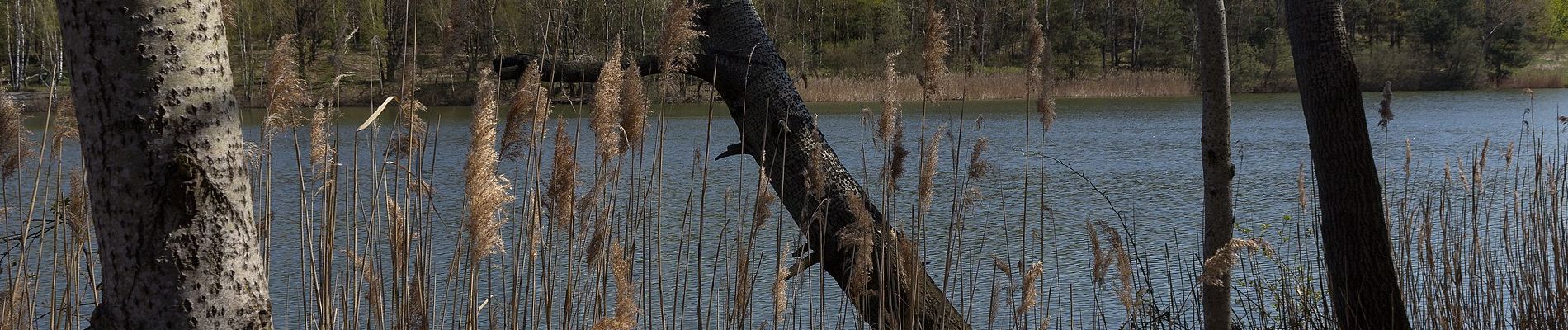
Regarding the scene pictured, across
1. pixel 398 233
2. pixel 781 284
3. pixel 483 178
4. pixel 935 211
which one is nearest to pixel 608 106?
pixel 483 178

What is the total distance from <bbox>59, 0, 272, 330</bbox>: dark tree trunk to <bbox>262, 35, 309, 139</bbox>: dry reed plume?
660mm

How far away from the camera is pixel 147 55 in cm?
126

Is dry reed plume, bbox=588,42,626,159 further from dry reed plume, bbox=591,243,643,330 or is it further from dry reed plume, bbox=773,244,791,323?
dry reed plume, bbox=773,244,791,323

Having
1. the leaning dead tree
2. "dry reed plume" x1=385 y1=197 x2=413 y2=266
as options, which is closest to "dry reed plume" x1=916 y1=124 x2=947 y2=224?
the leaning dead tree

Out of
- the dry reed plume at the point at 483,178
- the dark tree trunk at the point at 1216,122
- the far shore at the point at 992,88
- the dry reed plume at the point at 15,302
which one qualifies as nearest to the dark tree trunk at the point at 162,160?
the dry reed plume at the point at 483,178

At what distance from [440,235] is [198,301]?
20.0 ft

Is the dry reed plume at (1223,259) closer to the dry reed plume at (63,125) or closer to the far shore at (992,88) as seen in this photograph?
the dry reed plume at (63,125)

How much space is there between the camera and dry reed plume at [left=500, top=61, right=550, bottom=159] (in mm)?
2096

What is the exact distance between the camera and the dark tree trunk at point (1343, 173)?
3.04 m

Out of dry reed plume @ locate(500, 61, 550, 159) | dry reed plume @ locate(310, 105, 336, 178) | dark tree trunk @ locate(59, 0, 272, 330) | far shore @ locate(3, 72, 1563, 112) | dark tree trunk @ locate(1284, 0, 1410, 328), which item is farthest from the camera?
far shore @ locate(3, 72, 1563, 112)

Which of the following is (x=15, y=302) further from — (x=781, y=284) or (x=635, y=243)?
(x=635, y=243)

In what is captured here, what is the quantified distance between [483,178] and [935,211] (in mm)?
6468

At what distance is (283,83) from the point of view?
6.71 ft

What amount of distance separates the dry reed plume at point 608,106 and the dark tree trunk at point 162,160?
81 centimetres
